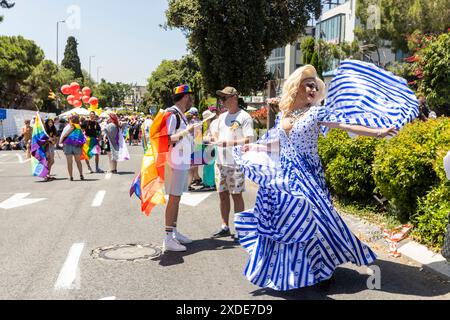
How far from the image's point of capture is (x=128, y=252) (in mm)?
5938

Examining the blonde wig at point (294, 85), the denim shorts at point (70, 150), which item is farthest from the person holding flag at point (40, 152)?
the blonde wig at point (294, 85)

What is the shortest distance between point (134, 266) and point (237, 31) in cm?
2408

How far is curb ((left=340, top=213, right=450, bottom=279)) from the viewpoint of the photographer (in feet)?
16.6

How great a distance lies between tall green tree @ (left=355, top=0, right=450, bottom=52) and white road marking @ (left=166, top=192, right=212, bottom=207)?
20.3m

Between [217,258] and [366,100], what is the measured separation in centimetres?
240

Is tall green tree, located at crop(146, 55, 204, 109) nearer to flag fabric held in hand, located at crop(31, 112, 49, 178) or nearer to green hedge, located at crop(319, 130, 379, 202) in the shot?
flag fabric held in hand, located at crop(31, 112, 49, 178)

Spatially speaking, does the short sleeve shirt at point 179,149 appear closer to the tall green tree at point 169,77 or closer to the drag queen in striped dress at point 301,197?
the drag queen in striped dress at point 301,197

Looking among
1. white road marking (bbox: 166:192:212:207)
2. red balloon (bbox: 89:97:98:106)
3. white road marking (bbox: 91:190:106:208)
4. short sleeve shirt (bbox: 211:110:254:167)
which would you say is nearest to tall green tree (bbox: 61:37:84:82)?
red balloon (bbox: 89:97:98:106)

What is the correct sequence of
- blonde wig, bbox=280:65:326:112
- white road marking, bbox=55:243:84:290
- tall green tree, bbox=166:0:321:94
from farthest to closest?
1. tall green tree, bbox=166:0:321:94
2. white road marking, bbox=55:243:84:290
3. blonde wig, bbox=280:65:326:112

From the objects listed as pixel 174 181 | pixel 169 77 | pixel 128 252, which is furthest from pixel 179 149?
pixel 169 77

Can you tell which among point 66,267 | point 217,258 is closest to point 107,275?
point 66,267

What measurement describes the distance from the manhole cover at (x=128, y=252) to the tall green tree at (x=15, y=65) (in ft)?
147
